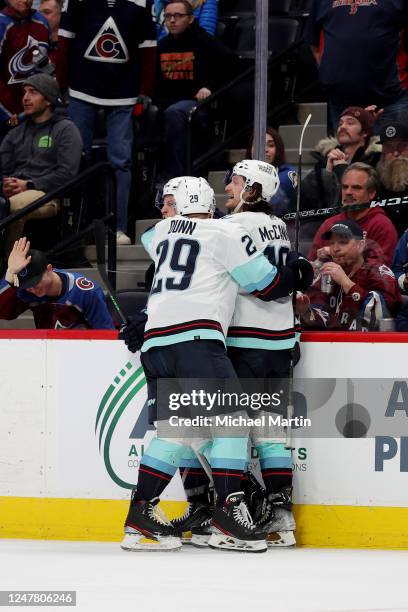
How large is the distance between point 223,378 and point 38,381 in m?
0.93

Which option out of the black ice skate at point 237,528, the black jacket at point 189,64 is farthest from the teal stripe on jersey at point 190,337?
the black jacket at point 189,64

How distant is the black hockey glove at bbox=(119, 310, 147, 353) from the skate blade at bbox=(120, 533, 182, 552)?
2.63 ft

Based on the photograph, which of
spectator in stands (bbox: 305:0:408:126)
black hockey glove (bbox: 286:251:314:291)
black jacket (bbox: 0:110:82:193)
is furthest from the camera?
black jacket (bbox: 0:110:82:193)

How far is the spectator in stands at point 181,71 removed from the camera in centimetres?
840

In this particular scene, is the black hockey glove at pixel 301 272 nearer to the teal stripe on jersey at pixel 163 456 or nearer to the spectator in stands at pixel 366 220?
the spectator in stands at pixel 366 220

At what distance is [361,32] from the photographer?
7754mm

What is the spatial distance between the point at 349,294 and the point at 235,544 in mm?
1205

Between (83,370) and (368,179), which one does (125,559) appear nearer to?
(83,370)

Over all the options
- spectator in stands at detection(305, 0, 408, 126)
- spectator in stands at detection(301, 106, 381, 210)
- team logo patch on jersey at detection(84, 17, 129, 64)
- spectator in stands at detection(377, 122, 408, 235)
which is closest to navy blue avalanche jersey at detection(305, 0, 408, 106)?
spectator in stands at detection(305, 0, 408, 126)

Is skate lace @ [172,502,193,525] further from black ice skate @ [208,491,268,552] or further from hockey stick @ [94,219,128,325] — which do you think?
hockey stick @ [94,219,128,325]

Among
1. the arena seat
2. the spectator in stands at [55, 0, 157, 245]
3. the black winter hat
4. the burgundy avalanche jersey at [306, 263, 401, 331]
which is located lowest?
A: the burgundy avalanche jersey at [306, 263, 401, 331]

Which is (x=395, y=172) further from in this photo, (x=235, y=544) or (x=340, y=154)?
(x=235, y=544)

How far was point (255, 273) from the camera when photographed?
570 centimetres

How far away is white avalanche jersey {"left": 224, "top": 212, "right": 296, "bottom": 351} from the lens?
5875 millimetres
